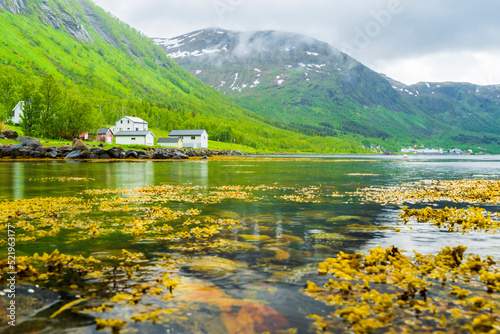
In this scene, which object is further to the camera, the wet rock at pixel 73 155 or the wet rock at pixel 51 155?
the wet rock at pixel 73 155

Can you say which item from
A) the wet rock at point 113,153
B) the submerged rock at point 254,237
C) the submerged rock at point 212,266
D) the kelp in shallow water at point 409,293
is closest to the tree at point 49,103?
the wet rock at point 113,153

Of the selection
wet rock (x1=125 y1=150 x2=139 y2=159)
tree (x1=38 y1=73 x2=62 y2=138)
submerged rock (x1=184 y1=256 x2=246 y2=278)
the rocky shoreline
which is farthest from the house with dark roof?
submerged rock (x1=184 y1=256 x2=246 y2=278)

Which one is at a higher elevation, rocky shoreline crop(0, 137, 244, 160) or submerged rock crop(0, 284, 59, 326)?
rocky shoreline crop(0, 137, 244, 160)

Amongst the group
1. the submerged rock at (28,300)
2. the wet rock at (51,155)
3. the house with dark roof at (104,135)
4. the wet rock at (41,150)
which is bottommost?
the submerged rock at (28,300)

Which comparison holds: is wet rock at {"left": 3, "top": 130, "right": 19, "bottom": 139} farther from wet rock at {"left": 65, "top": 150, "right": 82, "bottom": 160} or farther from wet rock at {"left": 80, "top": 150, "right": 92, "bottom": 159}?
wet rock at {"left": 80, "top": 150, "right": 92, "bottom": 159}

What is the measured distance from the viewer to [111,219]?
18422 mm

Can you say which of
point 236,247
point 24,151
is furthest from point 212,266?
point 24,151

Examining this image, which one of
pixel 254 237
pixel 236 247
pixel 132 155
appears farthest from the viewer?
pixel 132 155

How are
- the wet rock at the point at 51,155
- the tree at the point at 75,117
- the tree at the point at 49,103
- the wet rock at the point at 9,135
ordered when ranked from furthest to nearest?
the tree at the point at 75,117, the tree at the point at 49,103, the wet rock at the point at 9,135, the wet rock at the point at 51,155

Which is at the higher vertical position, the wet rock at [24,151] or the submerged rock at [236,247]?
the wet rock at [24,151]

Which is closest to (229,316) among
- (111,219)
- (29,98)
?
(111,219)

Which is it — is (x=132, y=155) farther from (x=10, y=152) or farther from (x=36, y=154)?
(x=10, y=152)

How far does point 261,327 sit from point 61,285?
5.73 m

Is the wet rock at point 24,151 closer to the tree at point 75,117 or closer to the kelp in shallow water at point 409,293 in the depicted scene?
the tree at point 75,117
